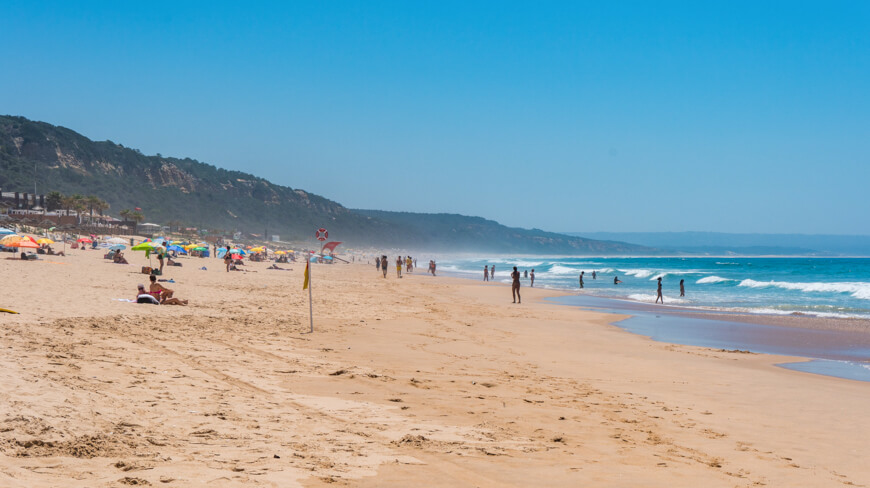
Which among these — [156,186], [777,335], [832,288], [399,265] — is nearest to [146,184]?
[156,186]

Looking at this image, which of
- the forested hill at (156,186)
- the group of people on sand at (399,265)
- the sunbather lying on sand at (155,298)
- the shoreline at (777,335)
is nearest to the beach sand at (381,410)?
the shoreline at (777,335)

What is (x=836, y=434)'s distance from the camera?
282 inches

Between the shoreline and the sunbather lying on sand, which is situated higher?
the sunbather lying on sand

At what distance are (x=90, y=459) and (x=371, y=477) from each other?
205 cm

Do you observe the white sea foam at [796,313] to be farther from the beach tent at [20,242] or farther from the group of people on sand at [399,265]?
the beach tent at [20,242]

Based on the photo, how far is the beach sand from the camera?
195 inches

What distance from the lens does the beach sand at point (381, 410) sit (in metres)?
4.96

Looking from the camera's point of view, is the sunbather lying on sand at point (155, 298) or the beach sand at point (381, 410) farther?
the sunbather lying on sand at point (155, 298)

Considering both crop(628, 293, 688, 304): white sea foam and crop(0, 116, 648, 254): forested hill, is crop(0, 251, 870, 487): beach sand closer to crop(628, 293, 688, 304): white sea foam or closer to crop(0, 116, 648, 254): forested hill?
crop(628, 293, 688, 304): white sea foam

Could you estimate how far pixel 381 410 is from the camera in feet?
23.1

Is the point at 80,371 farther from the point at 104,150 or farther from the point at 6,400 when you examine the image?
the point at 104,150

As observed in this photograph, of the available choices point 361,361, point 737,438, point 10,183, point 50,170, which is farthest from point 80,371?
point 50,170

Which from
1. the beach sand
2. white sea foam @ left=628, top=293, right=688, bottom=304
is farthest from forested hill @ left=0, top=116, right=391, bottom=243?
the beach sand

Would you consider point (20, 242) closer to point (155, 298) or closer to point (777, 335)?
point (155, 298)
